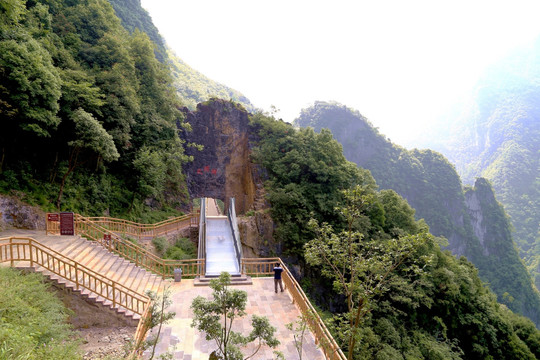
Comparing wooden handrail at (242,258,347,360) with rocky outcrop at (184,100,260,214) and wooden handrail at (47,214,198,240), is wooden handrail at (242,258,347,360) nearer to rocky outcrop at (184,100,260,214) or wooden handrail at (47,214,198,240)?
wooden handrail at (47,214,198,240)

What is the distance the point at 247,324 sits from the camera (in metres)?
8.27

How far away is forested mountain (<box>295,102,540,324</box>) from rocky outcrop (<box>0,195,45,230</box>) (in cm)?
5144

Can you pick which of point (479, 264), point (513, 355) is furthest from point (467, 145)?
point (513, 355)

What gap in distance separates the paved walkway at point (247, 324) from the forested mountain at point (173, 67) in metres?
18.7

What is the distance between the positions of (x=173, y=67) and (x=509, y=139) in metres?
86.5

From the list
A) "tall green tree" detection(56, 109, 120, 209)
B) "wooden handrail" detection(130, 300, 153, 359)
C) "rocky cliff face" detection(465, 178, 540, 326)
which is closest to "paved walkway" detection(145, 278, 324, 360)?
"wooden handrail" detection(130, 300, 153, 359)

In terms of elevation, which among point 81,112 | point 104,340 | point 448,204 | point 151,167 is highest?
point 81,112

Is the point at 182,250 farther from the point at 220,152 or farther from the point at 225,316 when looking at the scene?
the point at 225,316

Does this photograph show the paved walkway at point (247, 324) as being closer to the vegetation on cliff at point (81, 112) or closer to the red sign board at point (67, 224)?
the red sign board at point (67, 224)

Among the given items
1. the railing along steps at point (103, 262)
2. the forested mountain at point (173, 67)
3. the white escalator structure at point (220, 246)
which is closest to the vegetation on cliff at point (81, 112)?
the railing along steps at point (103, 262)

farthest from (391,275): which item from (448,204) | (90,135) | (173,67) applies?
(173,67)

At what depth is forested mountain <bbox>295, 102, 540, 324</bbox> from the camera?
44062 millimetres

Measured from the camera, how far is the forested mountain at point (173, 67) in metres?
35.0

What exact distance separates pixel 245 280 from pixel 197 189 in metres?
13.8
